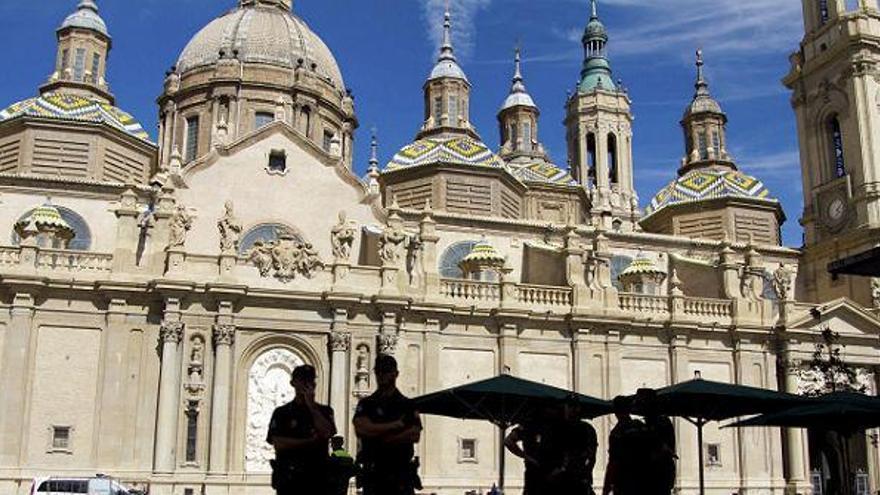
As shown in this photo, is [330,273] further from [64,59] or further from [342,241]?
[64,59]

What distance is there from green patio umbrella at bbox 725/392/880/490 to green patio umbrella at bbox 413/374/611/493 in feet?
12.5

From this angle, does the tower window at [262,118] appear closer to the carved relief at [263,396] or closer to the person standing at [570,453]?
the carved relief at [263,396]

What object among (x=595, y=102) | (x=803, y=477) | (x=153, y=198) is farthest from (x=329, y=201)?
(x=595, y=102)

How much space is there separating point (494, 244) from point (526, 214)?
11.0 m

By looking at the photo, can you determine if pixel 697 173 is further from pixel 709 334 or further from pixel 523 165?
pixel 709 334

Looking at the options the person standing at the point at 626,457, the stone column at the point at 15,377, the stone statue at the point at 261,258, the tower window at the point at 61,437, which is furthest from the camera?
the stone statue at the point at 261,258

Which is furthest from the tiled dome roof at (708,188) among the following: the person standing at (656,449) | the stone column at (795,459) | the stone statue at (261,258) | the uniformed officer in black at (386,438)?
the uniformed officer in black at (386,438)

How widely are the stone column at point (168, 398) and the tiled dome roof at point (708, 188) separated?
98.7ft

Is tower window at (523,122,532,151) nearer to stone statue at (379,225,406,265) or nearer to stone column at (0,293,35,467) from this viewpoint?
stone statue at (379,225,406,265)

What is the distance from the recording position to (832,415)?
17.8 metres

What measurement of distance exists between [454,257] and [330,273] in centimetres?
820

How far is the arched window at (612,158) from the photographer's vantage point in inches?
2753

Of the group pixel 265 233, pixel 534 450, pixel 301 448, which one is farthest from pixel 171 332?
pixel 301 448

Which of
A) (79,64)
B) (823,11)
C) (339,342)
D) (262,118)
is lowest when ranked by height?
(339,342)
